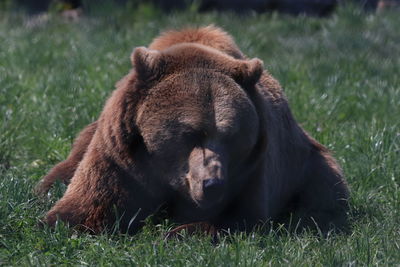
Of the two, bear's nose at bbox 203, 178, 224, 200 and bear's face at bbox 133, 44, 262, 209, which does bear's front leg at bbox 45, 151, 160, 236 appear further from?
bear's nose at bbox 203, 178, 224, 200

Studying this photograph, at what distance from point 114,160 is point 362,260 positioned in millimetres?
1378

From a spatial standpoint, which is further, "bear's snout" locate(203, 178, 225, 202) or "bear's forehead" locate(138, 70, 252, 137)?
"bear's forehead" locate(138, 70, 252, 137)

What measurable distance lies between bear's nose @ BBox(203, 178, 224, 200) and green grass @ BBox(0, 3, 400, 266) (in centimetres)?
26

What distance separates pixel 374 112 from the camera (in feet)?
23.0

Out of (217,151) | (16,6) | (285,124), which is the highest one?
(217,151)

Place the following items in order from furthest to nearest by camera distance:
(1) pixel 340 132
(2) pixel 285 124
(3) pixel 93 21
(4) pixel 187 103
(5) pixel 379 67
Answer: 1. (3) pixel 93 21
2. (5) pixel 379 67
3. (1) pixel 340 132
4. (2) pixel 285 124
5. (4) pixel 187 103

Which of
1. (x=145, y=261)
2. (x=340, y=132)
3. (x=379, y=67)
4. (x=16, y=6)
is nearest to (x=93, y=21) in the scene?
(x=16, y=6)

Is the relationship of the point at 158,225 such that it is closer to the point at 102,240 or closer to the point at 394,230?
the point at 102,240

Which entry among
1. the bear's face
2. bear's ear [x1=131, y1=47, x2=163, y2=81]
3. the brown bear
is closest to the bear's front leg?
the brown bear

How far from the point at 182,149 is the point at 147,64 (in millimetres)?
509

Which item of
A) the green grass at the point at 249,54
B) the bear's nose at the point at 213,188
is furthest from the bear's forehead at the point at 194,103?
the green grass at the point at 249,54

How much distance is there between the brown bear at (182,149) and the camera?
13.4 ft

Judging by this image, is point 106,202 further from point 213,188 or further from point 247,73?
point 247,73

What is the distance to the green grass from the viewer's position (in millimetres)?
4043
